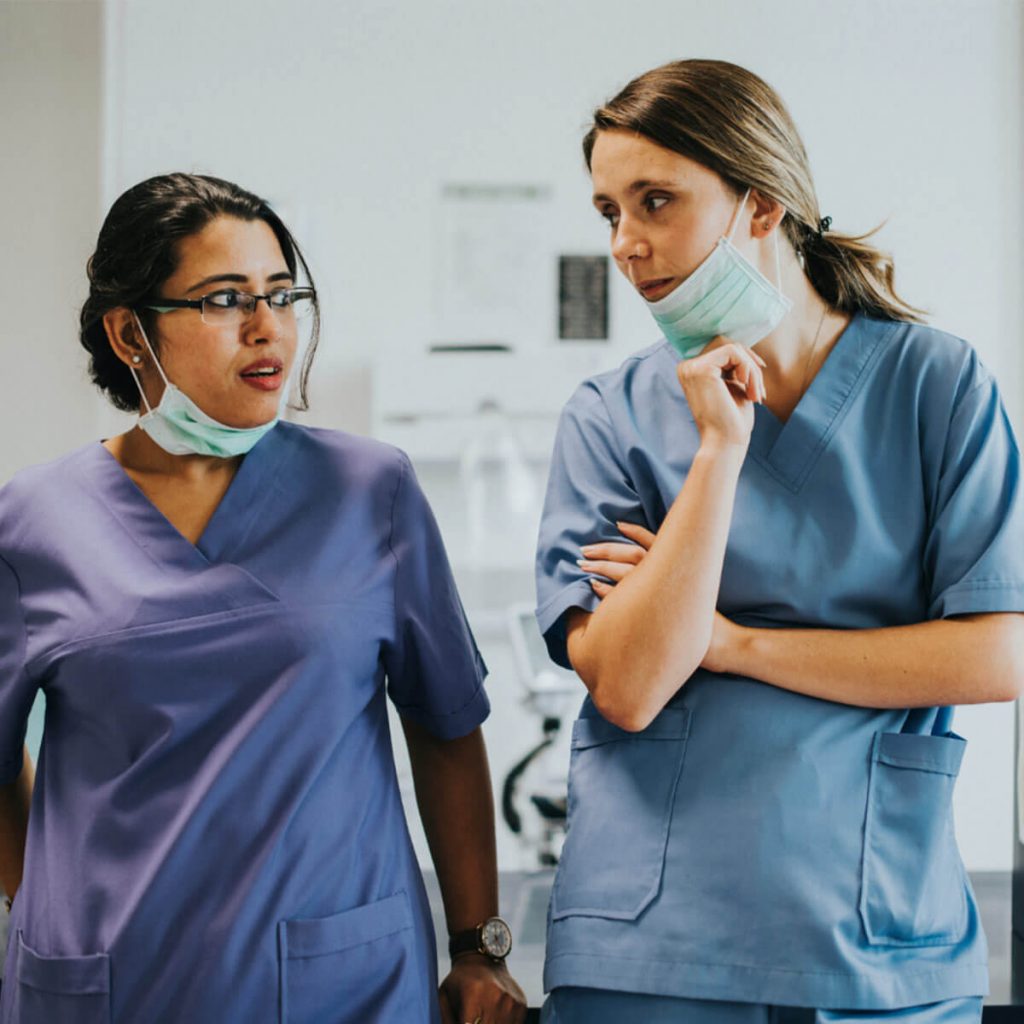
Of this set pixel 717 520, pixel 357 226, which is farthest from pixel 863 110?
pixel 717 520

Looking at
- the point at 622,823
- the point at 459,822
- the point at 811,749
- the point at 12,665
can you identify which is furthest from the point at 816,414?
the point at 12,665

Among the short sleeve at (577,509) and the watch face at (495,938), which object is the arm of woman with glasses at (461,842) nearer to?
the watch face at (495,938)

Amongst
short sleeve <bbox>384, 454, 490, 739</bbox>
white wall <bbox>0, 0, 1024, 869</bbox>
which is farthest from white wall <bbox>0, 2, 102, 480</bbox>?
short sleeve <bbox>384, 454, 490, 739</bbox>

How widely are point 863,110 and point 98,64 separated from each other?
1.96m

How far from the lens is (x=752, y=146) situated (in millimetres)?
1128

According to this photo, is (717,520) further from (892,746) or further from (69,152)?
(69,152)

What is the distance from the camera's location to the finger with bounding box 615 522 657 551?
114cm

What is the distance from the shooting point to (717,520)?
1047mm

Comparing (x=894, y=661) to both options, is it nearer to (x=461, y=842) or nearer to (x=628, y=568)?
(x=628, y=568)

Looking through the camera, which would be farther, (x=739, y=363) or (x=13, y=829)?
(x=13, y=829)

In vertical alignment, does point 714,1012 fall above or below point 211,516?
below

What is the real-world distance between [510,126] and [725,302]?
2113 millimetres

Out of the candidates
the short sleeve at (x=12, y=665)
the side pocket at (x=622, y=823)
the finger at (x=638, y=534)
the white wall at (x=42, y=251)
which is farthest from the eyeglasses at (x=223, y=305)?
the white wall at (x=42, y=251)

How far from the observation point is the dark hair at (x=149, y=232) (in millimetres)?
1139
